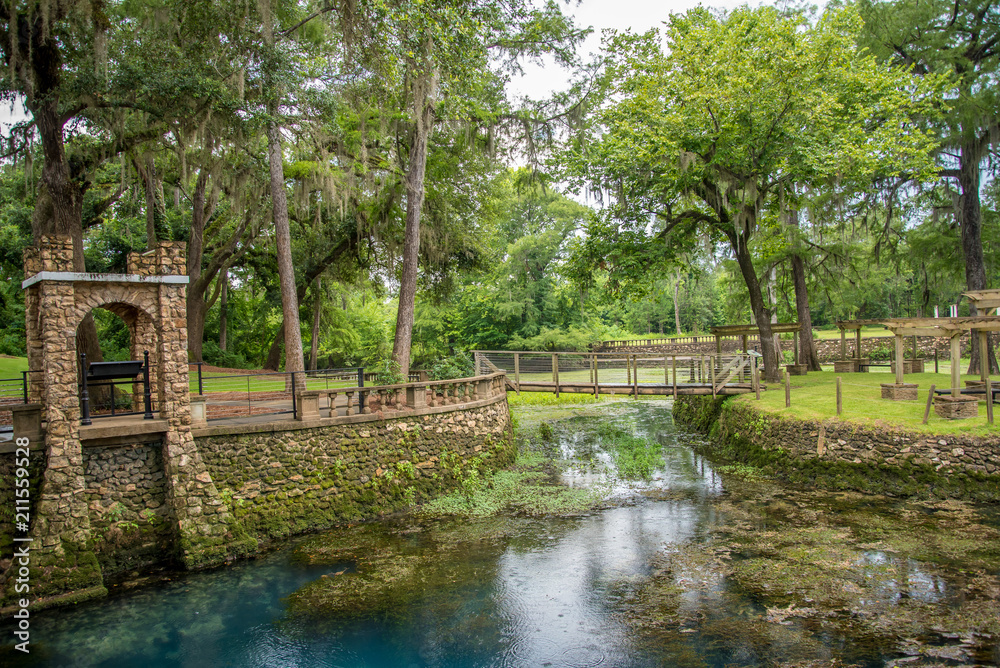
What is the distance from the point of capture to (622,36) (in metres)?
17.5

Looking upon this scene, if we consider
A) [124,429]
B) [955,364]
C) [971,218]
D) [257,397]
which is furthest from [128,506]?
[971,218]

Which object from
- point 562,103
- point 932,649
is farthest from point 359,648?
point 562,103

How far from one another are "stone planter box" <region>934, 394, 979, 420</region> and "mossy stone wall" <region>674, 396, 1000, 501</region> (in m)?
1.01

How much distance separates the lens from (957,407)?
12.2m

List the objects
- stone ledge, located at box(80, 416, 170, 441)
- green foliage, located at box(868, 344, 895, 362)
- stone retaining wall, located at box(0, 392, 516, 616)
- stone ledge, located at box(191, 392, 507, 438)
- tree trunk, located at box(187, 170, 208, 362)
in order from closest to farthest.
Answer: stone retaining wall, located at box(0, 392, 516, 616) → stone ledge, located at box(80, 416, 170, 441) → stone ledge, located at box(191, 392, 507, 438) → tree trunk, located at box(187, 170, 208, 362) → green foliage, located at box(868, 344, 895, 362)

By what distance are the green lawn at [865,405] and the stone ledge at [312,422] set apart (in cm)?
811

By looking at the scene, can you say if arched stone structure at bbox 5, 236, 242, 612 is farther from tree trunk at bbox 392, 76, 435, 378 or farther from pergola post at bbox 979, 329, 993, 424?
pergola post at bbox 979, 329, 993, 424

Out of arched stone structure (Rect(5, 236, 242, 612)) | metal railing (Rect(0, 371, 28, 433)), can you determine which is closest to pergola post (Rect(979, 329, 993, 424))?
arched stone structure (Rect(5, 236, 242, 612))

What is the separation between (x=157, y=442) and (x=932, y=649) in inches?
435

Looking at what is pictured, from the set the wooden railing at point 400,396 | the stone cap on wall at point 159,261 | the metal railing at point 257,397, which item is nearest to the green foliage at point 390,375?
the metal railing at point 257,397

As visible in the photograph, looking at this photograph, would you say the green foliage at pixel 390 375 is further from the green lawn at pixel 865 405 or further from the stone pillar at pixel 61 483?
the green lawn at pixel 865 405

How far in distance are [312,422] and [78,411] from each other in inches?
146

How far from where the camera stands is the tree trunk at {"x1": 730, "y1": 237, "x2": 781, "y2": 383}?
18516mm

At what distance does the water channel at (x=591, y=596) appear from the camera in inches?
268
